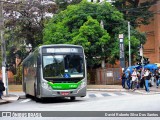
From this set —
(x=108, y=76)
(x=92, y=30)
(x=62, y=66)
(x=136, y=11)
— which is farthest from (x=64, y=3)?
(x=62, y=66)

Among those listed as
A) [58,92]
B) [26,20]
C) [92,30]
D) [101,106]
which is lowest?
[101,106]

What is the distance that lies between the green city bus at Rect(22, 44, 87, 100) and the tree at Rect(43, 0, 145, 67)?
61.9ft

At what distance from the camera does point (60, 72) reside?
2211 centimetres

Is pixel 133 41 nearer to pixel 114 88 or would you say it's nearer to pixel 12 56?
pixel 114 88

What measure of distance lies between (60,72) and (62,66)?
344 millimetres

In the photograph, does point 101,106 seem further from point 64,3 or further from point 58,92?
point 64,3

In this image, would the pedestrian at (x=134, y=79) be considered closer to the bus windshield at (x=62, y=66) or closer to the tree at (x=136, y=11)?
the bus windshield at (x=62, y=66)

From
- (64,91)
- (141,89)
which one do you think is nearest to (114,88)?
(141,89)

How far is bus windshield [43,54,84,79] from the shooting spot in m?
22.1

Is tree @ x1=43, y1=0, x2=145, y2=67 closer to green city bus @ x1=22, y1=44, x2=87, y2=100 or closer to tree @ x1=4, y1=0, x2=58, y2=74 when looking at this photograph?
tree @ x1=4, y1=0, x2=58, y2=74

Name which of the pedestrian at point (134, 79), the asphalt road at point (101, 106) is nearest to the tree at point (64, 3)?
the pedestrian at point (134, 79)

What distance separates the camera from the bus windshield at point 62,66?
22109 mm

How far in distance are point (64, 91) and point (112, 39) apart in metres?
22.9

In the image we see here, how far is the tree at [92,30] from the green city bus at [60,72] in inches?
743
